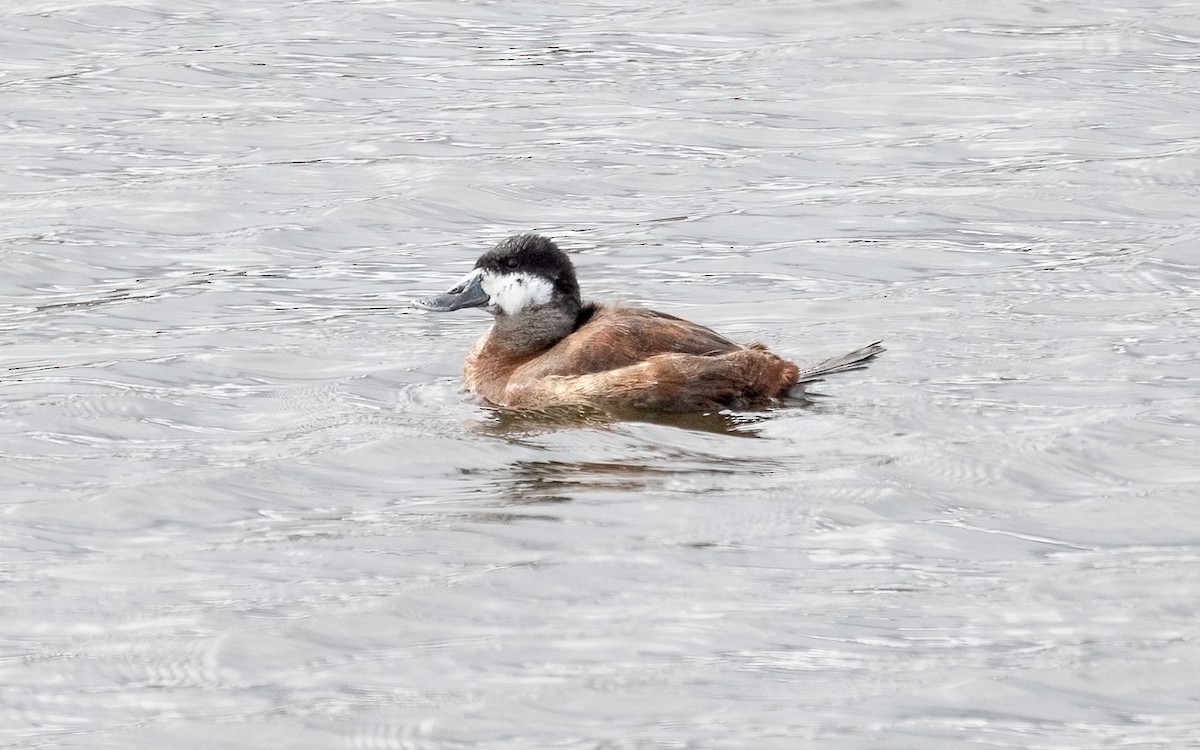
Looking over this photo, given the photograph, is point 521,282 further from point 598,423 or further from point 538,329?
point 598,423

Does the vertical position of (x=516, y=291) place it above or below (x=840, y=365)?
above

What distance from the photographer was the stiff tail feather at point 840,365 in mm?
7863

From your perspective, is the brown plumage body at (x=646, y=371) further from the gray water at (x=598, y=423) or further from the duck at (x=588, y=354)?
the gray water at (x=598, y=423)

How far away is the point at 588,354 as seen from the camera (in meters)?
7.71

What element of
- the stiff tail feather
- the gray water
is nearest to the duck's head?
the gray water

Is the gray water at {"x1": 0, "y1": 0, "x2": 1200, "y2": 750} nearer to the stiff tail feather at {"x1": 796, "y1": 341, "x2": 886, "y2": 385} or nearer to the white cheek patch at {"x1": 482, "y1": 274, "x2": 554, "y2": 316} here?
the stiff tail feather at {"x1": 796, "y1": 341, "x2": 886, "y2": 385}

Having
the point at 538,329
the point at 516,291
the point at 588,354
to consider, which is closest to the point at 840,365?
the point at 588,354

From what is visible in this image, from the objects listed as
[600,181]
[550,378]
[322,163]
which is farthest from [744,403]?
[322,163]

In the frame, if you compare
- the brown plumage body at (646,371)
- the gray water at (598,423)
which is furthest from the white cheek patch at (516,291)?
the gray water at (598,423)

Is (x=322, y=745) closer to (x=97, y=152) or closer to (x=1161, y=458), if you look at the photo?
(x=1161, y=458)

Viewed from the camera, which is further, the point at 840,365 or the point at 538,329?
the point at 538,329

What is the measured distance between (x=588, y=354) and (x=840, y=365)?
99 cm

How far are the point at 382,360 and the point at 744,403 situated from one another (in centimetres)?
186

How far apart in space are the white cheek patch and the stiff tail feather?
1077 mm
